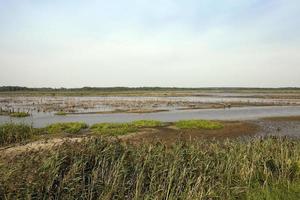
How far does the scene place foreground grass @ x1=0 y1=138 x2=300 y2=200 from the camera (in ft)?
21.9

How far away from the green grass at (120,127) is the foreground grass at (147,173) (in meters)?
12.1

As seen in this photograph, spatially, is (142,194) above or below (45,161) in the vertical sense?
below

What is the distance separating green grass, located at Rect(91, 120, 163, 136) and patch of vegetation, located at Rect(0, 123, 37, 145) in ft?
15.7

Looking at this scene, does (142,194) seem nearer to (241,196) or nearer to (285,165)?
(241,196)

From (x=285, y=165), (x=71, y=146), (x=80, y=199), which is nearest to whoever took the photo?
(x=80, y=199)

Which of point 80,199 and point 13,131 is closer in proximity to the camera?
point 80,199

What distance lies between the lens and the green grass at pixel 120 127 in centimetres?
2202

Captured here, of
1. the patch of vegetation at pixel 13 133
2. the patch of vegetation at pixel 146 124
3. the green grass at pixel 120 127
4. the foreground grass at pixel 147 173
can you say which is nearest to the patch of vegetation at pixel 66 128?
the green grass at pixel 120 127

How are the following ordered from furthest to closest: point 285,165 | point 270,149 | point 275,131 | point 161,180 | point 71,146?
1. point 275,131
2. point 270,149
3. point 285,165
4. point 71,146
5. point 161,180

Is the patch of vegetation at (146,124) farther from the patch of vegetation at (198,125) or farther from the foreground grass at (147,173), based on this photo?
the foreground grass at (147,173)

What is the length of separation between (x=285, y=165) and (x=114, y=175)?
5606 millimetres

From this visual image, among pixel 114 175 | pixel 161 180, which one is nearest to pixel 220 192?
pixel 161 180

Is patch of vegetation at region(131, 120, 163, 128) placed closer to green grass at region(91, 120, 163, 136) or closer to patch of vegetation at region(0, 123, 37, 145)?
green grass at region(91, 120, 163, 136)

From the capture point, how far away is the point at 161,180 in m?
7.77
